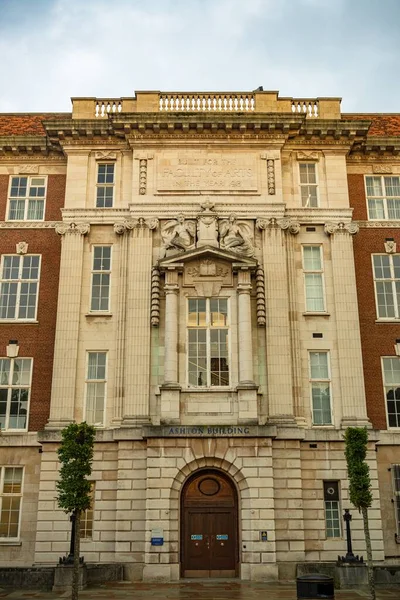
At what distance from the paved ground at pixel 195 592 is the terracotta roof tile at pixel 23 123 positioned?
21.0m

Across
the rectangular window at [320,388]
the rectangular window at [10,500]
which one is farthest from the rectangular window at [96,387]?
the rectangular window at [320,388]

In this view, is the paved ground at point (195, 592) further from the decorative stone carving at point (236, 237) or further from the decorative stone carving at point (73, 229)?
the decorative stone carving at point (73, 229)

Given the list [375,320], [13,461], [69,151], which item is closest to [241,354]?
[375,320]

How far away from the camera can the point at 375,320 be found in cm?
2875

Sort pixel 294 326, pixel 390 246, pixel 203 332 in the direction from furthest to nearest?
pixel 390 246, pixel 294 326, pixel 203 332

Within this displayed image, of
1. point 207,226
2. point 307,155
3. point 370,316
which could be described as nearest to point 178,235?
point 207,226

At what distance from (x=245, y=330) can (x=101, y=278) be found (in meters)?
6.95

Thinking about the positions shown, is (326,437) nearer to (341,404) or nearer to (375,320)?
Answer: (341,404)

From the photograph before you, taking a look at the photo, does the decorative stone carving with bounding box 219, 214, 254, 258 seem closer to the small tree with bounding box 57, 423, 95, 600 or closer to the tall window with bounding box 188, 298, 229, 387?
the tall window with bounding box 188, 298, 229, 387

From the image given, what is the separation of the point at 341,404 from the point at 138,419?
329 inches

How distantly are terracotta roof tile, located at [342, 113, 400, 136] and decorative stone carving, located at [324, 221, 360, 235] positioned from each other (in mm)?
6259

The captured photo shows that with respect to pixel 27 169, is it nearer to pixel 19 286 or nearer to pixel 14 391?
pixel 19 286

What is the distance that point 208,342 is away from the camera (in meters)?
26.9

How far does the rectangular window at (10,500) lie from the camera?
2622 cm
